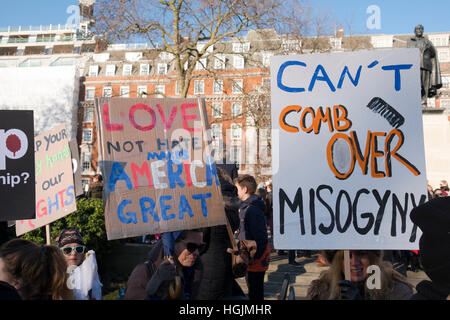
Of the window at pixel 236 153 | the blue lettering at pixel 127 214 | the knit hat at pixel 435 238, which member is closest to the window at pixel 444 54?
the window at pixel 236 153

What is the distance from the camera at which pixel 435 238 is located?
1952mm

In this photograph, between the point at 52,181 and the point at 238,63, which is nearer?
the point at 52,181

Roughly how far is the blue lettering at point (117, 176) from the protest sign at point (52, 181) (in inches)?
52.8

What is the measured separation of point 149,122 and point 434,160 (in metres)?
10.5

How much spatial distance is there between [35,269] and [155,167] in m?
1.06

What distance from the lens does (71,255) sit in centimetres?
379

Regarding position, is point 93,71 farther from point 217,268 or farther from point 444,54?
point 217,268

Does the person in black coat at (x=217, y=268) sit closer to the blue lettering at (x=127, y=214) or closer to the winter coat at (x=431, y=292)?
the blue lettering at (x=127, y=214)

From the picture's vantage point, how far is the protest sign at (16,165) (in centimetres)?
326

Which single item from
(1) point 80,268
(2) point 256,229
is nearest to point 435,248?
(1) point 80,268

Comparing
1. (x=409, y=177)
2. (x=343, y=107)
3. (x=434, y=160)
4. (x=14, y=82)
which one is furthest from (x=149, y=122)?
(x=14, y=82)

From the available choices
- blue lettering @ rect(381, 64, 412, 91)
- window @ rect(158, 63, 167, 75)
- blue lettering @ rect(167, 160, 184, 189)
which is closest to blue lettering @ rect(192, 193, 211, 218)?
blue lettering @ rect(167, 160, 184, 189)

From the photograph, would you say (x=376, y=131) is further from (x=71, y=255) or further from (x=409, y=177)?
(x=71, y=255)

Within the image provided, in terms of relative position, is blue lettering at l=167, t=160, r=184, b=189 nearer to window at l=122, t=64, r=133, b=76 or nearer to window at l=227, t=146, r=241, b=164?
window at l=227, t=146, r=241, b=164
